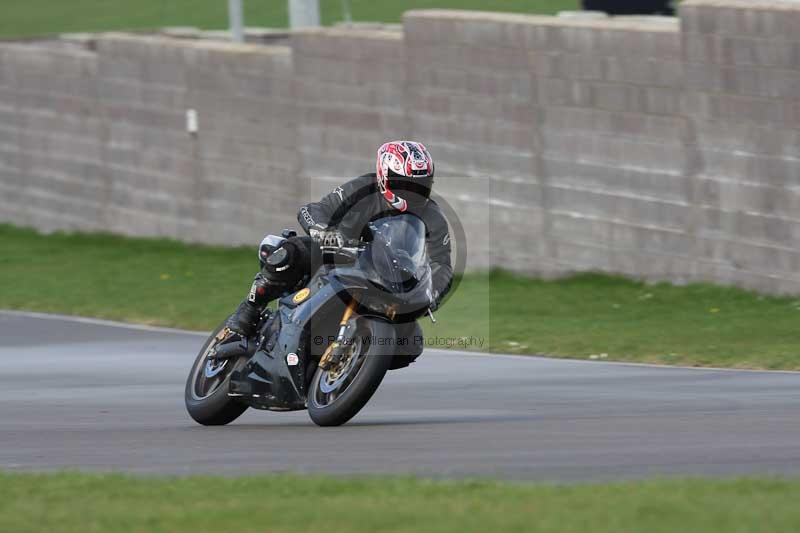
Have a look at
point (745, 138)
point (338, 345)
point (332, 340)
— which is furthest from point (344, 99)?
point (338, 345)

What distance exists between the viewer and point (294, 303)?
1023cm

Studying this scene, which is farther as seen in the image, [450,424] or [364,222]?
[450,424]

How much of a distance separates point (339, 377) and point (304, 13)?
689 inches

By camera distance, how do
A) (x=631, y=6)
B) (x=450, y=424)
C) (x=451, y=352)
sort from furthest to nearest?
1. (x=631, y=6)
2. (x=451, y=352)
3. (x=450, y=424)

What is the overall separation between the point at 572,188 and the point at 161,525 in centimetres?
1324

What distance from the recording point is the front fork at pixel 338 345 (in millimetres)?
9719

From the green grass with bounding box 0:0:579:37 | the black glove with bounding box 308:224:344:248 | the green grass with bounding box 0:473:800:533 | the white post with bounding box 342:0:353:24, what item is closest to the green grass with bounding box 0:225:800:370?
the black glove with bounding box 308:224:344:248

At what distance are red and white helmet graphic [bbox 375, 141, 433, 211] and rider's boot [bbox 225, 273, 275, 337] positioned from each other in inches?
44.9

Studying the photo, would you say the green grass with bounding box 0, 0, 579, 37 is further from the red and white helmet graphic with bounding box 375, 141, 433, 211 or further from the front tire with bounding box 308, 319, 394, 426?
the front tire with bounding box 308, 319, 394, 426

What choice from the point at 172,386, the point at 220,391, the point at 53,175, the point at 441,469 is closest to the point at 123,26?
the point at 53,175

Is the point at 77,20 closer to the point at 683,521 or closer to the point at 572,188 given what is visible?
the point at 572,188

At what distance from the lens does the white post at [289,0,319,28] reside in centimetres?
2655

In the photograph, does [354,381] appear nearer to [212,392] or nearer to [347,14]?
[212,392]

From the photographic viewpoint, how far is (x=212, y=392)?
10.6 meters
